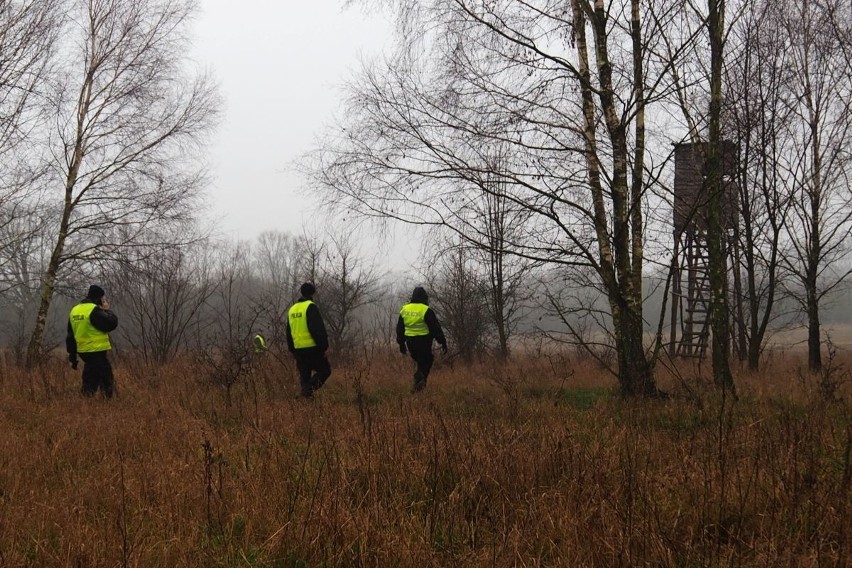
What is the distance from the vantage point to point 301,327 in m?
6.84

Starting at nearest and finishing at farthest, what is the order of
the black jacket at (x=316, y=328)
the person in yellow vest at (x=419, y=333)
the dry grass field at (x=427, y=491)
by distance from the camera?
1. the dry grass field at (x=427, y=491)
2. the black jacket at (x=316, y=328)
3. the person in yellow vest at (x=419, y=333)

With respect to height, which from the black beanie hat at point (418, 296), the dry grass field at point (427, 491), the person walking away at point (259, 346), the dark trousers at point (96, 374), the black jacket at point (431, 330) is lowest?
the dry grass field at point (427, 491)

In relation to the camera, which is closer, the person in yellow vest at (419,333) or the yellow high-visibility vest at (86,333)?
the yellow high-visibility vest at (86,333)

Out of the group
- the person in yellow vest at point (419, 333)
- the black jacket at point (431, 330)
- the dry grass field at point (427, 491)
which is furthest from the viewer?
the person in yellow vest at point (419, 333)

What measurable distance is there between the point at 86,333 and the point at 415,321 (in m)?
4.38

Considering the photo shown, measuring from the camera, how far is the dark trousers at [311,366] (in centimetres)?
682

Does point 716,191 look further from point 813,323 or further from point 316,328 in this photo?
point 813,323

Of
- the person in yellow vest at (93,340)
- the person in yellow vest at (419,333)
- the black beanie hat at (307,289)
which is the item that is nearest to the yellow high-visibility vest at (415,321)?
the person in yellow vest at (419,333)

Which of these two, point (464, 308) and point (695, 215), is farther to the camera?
point (464, 308)

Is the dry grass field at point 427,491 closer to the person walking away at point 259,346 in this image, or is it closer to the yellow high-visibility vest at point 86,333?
the yellow high-visibility vest at point 86,333

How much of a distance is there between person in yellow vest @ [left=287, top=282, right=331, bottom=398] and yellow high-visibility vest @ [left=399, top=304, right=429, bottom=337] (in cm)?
138

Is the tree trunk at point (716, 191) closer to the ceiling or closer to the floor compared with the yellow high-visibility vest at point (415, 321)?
closer to the ceiling

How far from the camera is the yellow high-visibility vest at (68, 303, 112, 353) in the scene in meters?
6.82

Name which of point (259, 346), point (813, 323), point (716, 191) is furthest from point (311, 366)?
point (813, 323)
